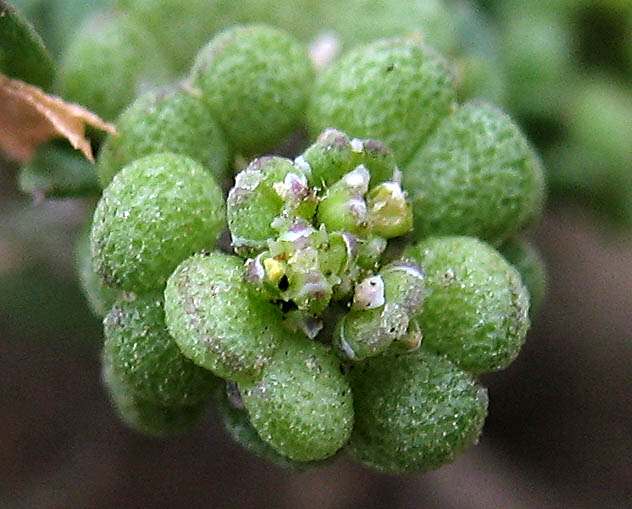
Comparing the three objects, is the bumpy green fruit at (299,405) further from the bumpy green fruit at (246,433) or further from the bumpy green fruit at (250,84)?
the bumpy green fruit at (250,84)

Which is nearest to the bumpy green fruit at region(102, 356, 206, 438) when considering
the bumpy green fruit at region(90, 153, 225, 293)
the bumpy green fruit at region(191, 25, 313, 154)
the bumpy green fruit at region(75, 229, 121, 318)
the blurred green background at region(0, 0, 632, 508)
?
the bumpy green fruit at region(75, 229, 121, 318)

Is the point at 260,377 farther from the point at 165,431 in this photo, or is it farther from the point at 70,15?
the point at 70,15

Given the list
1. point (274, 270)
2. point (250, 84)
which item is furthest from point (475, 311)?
point (250, 84)

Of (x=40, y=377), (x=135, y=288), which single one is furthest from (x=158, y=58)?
→ (x=40, y=377)

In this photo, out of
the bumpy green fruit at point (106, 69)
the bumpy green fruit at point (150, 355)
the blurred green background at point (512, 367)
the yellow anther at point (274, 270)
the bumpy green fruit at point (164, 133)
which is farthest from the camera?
the blurred green background at point (512, 367)

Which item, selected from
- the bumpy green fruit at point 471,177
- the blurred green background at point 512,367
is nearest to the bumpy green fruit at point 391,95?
the bumpy green fruit at point 471,177
